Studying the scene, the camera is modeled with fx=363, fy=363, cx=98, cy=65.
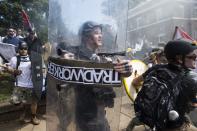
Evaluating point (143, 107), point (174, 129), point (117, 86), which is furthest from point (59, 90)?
point (174, 129)

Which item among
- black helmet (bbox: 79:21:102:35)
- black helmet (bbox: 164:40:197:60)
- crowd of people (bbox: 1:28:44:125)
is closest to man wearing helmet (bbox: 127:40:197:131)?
black helmet (bbox: 164:40:197:60)

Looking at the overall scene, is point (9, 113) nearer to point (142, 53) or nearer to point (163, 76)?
point (163, 76)

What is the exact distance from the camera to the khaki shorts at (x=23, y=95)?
6125mm

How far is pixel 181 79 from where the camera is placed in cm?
271

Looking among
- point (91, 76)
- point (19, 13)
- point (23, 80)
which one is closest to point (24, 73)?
point (23, 80)

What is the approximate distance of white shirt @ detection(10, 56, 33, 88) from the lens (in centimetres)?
613

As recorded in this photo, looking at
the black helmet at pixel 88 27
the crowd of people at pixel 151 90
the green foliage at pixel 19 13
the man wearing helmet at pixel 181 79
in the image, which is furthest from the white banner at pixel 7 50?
the green foliage at pixel 19 13

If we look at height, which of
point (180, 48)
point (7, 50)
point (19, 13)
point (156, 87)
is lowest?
point (156, 87)

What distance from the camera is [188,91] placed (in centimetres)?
272

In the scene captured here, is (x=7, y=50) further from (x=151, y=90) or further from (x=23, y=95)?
(x=151, y=90)

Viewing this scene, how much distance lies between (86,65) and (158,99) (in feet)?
2.17

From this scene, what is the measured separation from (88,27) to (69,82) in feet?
1.61

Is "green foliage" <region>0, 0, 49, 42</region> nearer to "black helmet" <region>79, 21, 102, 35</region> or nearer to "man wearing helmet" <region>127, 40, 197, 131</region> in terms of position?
"black helmet" <region>79, 21, 102, 35</region>

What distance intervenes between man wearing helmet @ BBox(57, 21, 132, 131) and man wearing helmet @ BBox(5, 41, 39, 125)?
123 inches
